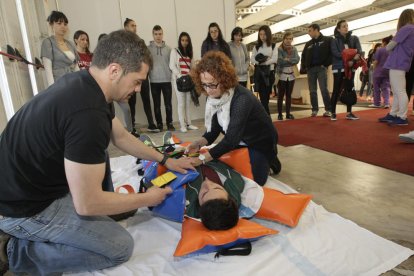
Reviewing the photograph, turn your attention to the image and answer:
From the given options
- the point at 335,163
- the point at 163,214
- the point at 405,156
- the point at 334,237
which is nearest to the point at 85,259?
the point at 163,214

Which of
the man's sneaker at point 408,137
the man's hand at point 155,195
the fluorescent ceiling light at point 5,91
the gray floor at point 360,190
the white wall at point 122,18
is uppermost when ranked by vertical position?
the white wall at point 122,18

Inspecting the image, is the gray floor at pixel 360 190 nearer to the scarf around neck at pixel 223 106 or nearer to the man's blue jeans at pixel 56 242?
the scarf around neck at pixel 223 106

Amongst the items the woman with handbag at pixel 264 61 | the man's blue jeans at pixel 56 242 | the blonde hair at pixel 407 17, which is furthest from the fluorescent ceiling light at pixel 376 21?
the man's blue jeans at pixel 56 242

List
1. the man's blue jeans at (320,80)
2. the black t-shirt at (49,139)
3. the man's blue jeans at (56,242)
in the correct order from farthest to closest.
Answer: the man's blue jeans at (320,80), the man's blue jeans at (56,242), the black t-shirt at (49,139)

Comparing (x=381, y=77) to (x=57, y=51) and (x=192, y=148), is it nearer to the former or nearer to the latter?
(x=192, y=148)

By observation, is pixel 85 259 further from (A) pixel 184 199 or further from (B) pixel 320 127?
(B) pixel 320 127

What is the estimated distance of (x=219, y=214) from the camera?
4.21ft

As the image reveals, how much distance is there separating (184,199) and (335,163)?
65.1 inches

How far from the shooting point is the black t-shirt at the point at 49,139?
0.92 m

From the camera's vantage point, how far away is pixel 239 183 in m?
1.65

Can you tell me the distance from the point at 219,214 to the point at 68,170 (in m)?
0.67

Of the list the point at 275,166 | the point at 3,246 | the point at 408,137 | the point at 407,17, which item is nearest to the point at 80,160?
the point at 3,246

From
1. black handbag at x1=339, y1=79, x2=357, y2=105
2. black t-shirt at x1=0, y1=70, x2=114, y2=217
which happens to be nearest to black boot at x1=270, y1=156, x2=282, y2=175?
black t-shirt at x1=0, y1=70, x2=114, y2=217

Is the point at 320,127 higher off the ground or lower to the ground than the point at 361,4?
lower
